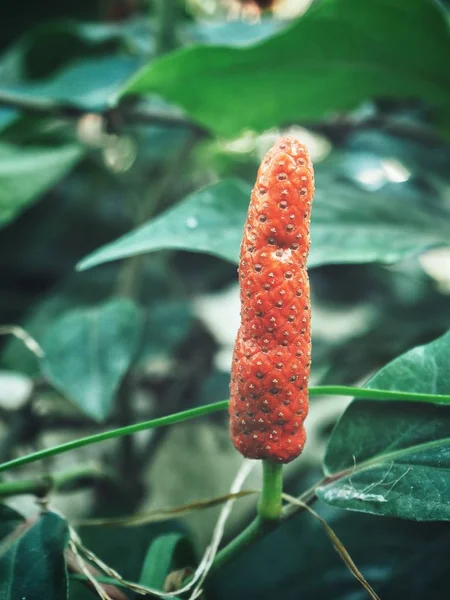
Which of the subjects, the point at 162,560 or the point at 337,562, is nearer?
the point at 162,560

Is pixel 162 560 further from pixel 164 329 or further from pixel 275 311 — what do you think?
pixel 164 329

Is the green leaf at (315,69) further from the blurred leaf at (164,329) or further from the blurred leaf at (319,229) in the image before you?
the blurred leaf at (164,329)

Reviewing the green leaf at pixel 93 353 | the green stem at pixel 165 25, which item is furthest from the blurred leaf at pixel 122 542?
the green stem at pixel 165 25

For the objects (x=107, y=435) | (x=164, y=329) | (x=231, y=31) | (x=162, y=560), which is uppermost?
(x=231, y=31)

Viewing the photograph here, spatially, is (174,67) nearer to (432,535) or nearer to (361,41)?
(361,41)

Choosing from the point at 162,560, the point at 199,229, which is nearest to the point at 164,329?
the point at 199,229

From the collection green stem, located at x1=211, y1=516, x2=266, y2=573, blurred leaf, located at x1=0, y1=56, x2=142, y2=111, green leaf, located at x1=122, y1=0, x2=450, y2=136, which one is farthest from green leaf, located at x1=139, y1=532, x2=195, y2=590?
blurred leaf, located at x1=0, y1=56, x2=142, y2=111
